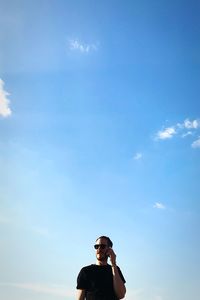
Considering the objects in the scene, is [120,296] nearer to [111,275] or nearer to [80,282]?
[111,275]

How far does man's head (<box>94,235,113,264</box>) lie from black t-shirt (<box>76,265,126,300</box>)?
19 centimetres

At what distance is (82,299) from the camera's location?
8227 mm

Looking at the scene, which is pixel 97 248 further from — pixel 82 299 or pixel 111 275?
pixel 82 299

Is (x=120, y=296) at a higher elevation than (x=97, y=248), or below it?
below

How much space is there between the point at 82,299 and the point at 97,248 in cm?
130

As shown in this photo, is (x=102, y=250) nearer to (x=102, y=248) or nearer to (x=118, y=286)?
(x=102, y=248)

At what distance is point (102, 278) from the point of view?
8.19 metres

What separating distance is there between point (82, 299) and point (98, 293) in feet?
1.76

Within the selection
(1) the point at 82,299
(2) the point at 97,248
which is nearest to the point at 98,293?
(1) the point at 82,299

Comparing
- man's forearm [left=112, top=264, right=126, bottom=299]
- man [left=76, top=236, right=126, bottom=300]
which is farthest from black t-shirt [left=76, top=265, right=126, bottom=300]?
man's forearm [left=112, top=264, right=126, bottom=299]

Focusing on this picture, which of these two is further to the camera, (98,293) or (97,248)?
(97,248)

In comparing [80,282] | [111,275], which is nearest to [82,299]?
[80,282]

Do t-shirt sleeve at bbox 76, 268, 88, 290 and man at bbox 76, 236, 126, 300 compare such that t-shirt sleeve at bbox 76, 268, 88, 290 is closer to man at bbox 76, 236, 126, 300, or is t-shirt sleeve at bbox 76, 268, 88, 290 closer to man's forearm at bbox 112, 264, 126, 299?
man at bbox 76, 236, 126, 300

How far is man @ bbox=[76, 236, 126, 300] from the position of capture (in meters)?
8.01
